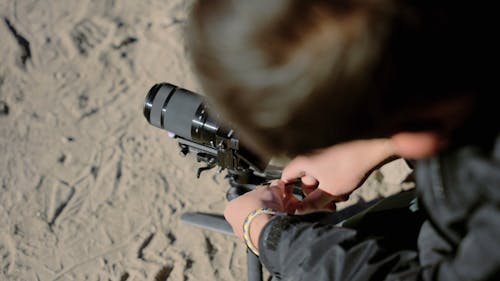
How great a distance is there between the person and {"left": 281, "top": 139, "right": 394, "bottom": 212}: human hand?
35cm

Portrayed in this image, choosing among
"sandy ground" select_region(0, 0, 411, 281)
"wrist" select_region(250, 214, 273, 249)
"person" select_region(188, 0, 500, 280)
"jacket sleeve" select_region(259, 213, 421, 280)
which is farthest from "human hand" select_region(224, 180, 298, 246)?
"sandy ground" select_region(0, 0, 411, 281)

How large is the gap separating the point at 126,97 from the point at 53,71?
0.42 metres

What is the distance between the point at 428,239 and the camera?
3.48 ft

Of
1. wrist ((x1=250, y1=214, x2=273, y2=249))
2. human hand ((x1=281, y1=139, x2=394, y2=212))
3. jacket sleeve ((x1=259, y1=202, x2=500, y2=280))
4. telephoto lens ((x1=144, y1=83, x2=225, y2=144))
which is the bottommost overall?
jacket sleeve ((x1=259, y1=202, x2=500, y2=280))

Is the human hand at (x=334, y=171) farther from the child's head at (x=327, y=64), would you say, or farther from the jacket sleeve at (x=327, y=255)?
the child's head at (x=327, y=64)

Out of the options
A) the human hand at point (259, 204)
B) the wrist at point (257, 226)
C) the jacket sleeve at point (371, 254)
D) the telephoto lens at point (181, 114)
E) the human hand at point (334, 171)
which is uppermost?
the telephoto lens at point (181, 114)

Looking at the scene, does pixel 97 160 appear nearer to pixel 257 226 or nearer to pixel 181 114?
pixel 181 114

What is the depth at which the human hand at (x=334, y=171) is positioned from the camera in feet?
4.40

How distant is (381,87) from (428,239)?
1.42ft

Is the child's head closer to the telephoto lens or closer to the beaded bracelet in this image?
the beaded bracelet

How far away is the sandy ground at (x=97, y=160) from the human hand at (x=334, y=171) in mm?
785

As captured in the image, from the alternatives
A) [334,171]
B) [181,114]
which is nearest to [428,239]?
[334,171]

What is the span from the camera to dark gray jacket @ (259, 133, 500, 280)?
839 mm

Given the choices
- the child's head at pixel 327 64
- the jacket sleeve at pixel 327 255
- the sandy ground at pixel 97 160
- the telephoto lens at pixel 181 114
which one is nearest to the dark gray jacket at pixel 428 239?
the jacket sleeve at pixel 327 255
